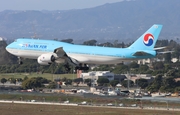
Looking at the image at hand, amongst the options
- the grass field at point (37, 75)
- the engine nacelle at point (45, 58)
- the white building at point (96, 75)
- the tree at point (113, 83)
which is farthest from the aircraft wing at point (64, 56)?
the grass field at point (37, 75)

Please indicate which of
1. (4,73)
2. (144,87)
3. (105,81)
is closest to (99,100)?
(144,87)

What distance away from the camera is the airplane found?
86875mm

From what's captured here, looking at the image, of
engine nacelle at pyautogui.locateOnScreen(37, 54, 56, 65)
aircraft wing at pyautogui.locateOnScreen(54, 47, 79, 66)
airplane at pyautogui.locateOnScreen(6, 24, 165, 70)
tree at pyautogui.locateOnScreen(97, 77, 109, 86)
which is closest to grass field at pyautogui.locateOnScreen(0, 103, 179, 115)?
airplane at pyautogui.locateOnScreen(6, 24, 165, 70)

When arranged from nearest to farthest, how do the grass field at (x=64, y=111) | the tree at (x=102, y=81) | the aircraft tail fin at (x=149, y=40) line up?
the aircraft tail fin at (x=149, y=40)
the grass field at (x=64, y=111)
the tree at (x=102, y=81)

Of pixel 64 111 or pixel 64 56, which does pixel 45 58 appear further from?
pixel 64 111

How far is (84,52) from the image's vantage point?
8750 centimetres

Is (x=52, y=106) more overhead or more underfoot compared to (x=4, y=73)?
more underfoot

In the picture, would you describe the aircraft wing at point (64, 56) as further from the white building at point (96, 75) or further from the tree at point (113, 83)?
the white building at point (96, 75)

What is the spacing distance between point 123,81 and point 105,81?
15.9ft

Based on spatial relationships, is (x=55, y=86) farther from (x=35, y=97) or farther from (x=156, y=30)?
(x=156, y=30)

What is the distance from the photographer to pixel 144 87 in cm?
16100

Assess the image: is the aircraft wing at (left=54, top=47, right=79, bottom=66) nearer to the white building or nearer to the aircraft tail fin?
the aircraft tail fin

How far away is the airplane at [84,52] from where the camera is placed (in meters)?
86.9

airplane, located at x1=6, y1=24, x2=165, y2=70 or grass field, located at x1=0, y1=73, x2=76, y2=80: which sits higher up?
grass field, located at x1=0, y1=73, x2=76, y2=80
